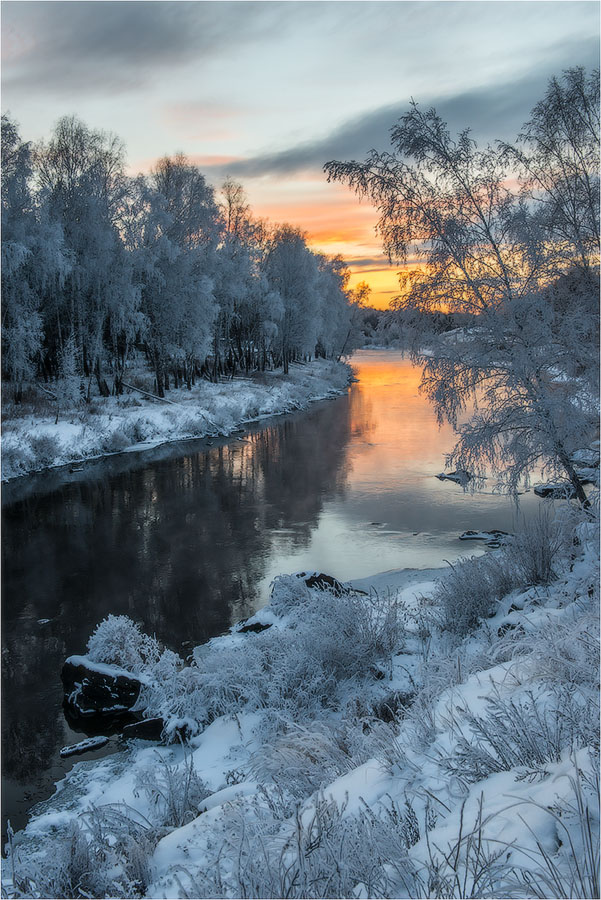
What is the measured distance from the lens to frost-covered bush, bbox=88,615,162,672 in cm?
784

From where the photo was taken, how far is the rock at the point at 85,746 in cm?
658

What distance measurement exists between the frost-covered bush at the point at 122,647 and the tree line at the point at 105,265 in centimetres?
1653

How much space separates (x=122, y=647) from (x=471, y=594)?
4334 millimetres

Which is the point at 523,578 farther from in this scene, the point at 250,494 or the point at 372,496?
the point at 250,494

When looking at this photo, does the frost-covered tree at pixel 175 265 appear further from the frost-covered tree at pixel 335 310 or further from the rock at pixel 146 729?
the rock at pixel 146 729

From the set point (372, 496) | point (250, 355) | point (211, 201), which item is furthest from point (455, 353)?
point (250, 355)

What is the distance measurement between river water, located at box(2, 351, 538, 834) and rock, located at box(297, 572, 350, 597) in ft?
3.33

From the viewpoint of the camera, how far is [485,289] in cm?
1057

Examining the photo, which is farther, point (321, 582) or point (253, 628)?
point (321, 582)

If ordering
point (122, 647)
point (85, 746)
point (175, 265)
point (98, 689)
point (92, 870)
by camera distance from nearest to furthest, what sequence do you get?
1. point (92, 870)
2. point (85, 746)
3. point (98, 689)
4. point (122, 647)
5. point (175, 265)

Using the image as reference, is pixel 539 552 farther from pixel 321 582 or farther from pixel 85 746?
pixel 85 746

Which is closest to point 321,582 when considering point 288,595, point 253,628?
point 288,595

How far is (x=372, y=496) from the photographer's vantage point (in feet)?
55.1

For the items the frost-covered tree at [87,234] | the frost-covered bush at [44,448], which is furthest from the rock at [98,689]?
the frost-covered tree at [87,234]
